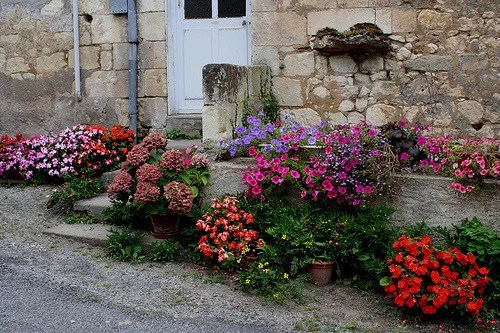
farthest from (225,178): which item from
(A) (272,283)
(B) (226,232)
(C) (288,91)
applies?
(C) (288,91)

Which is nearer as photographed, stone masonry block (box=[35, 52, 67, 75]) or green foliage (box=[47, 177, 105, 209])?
green foliage (box=[47, 177, 105, 209])

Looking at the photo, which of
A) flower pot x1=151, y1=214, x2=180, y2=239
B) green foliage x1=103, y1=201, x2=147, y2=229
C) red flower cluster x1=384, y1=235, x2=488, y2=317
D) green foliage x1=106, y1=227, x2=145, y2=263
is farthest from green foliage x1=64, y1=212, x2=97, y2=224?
red flower cluster x1=384, y1=235, x2=488, y2=317

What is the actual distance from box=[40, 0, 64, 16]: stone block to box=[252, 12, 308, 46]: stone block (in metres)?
2.67

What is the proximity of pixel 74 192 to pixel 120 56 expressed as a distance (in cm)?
233

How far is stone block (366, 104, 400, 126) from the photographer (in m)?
6.46

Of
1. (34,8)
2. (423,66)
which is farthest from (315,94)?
(34,8)

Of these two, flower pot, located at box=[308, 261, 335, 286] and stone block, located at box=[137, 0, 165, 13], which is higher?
stone block, located at box=[137, 0, 165, 13]

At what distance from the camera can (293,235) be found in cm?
434

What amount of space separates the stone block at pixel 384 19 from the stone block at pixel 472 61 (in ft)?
2.64

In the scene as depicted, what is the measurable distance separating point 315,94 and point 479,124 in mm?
1760

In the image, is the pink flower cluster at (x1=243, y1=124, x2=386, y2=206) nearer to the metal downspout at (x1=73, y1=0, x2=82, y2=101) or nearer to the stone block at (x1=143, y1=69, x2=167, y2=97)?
the stone block at (x1=143, y1=69, x2=167, y2=97)

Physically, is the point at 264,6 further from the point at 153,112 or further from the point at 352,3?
the point at 153,112

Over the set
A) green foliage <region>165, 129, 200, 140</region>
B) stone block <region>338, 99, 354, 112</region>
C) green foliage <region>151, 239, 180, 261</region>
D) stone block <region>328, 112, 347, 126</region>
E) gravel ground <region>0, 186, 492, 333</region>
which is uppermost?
stone block <region>338, 99, 354, 112</region>

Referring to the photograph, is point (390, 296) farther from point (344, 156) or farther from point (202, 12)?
point (202, 12)
